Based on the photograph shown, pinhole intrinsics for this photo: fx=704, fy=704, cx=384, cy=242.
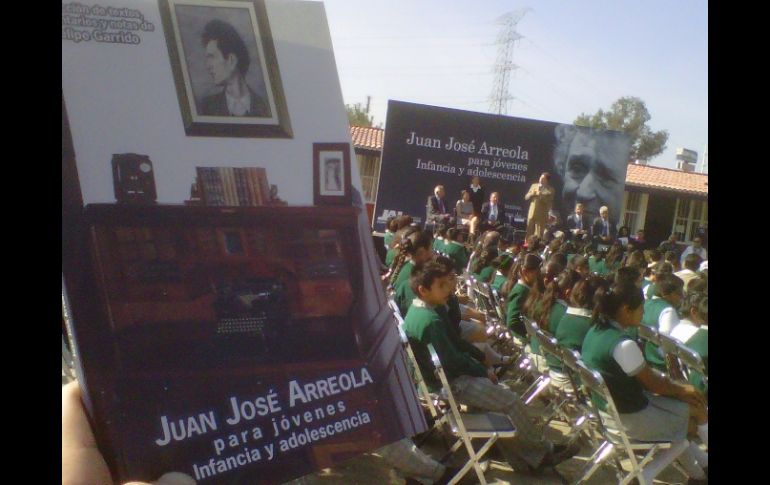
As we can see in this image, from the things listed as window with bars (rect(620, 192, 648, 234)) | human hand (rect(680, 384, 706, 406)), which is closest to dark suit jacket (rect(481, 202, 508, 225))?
human hand (rect(680, 384, 706, 406))

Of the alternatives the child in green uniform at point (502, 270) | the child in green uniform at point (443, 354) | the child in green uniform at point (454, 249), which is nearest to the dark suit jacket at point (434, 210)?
the child in green uniform at point (454, 249)

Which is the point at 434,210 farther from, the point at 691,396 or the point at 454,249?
the point at 691,396

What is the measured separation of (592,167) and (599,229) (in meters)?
1.28

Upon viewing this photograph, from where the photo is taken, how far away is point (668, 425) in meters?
3.72

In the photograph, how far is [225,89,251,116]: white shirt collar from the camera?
1.81 metres

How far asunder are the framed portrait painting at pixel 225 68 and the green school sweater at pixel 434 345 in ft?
7.74

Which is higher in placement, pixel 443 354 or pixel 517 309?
pixel 443 354

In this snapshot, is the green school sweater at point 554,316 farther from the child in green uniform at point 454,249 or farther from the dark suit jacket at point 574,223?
the dark suit jacket at point 574,223

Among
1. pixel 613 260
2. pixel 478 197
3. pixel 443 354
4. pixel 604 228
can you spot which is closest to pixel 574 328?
pixel 443 354

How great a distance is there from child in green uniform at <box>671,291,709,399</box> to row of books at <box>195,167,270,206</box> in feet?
10.8

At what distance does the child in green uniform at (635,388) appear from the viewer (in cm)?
372

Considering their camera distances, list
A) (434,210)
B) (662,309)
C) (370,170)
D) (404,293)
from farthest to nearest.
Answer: (370,170) < (434,210) < (404,293) < (662,309)

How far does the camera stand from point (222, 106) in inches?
70.7
